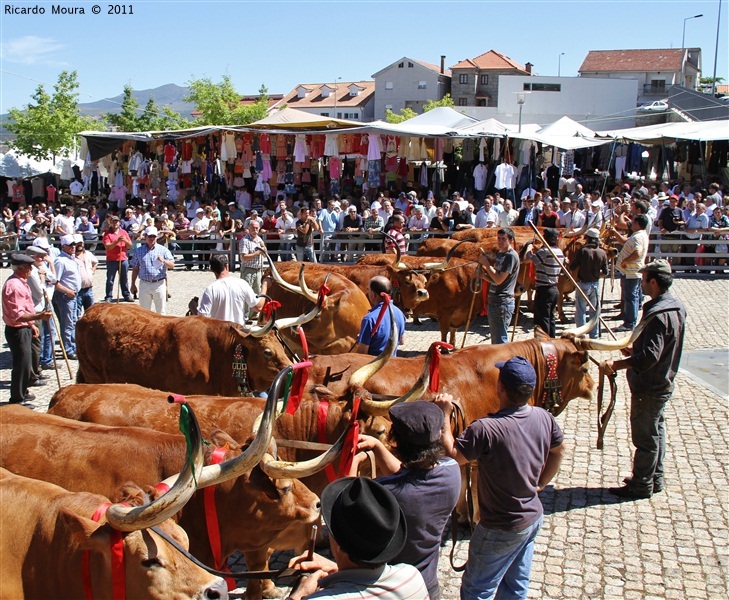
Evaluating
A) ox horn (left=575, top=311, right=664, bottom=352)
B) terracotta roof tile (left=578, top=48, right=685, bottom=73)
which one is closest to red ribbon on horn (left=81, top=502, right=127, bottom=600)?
ox horn (left=575, top=311, right=664, bottom=352)

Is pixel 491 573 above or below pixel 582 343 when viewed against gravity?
below

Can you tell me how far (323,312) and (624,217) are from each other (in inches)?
305

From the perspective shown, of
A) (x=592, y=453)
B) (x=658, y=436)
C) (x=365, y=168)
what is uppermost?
(x=365, y=168)

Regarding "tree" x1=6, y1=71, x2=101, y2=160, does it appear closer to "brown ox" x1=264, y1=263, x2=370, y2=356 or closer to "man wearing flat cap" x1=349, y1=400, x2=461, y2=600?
"brown ox" x1=264, y1=263, x2=370, y2=356

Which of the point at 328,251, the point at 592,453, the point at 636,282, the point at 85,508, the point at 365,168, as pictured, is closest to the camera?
the point at 85,508

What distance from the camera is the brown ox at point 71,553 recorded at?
306 centimetres

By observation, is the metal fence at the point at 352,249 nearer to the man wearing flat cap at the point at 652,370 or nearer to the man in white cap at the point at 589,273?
the man in white cap at the point at 589,273

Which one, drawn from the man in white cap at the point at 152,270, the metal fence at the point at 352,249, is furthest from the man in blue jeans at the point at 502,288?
the metal fence at the point at 352,249

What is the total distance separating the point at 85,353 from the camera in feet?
27.3

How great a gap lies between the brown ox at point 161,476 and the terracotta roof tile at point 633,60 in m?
77.7

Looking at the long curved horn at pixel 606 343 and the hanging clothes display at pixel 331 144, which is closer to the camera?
the long curved horn at pixel 606 343

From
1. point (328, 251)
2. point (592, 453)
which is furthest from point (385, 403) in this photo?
point (328, 251)

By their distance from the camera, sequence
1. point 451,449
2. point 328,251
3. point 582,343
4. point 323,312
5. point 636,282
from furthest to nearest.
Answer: point 328,251, point 636,282, point 323,312, point 582,343, point 451,449

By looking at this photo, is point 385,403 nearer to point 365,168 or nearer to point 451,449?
point 451,449
